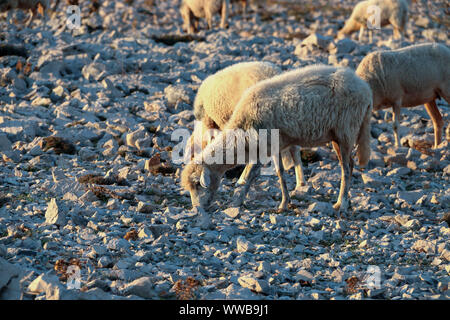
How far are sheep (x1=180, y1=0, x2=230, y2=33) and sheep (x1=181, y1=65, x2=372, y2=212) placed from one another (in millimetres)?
12907

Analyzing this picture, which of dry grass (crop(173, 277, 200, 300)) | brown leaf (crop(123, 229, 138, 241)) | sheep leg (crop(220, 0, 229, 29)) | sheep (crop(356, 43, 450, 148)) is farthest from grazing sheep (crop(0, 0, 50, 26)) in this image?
dry grass (crop(173, 277, 200, 300))

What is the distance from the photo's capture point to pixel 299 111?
8141mm

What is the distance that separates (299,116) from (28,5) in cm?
1383

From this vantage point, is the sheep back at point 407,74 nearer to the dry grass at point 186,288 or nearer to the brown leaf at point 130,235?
the brown leaf at point 130,235

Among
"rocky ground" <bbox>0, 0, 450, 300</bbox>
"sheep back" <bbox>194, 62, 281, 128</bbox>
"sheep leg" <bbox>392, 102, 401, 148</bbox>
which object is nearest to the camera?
"rocky ground" <bbox>0, 0, 450, 300</bbox>

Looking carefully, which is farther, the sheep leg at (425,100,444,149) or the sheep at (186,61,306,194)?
the sheep leg at (425,100,444,149)

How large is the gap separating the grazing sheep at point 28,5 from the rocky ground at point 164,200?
1.63 m

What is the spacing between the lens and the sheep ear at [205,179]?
8.28 m

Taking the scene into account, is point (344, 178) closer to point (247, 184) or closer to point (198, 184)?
point (247, 184)

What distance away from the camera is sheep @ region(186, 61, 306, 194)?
369 inches

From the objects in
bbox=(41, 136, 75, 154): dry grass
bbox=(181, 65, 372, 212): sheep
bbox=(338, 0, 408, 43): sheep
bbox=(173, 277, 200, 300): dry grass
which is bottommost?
bbox=(173, 277, 200, 300): dry grass

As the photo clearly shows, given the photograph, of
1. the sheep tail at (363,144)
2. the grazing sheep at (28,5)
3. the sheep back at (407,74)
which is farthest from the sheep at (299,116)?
the grazing sheep at (28,5)

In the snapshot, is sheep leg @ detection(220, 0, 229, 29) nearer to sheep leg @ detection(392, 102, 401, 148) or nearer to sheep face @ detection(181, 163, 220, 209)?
sheep leg @ detection(392, 102, 401, 148)

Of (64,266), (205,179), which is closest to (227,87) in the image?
(205,179)
